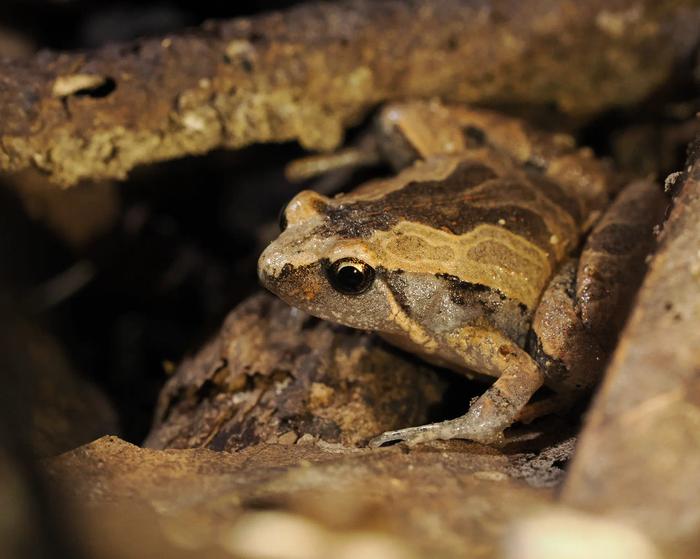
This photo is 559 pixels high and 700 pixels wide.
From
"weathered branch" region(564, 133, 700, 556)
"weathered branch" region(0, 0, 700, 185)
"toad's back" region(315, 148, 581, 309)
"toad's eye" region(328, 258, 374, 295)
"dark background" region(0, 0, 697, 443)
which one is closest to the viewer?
"weathered branch" region(564, 133, 700, 556)

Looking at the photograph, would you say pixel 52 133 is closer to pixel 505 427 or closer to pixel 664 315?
pixel 505 427

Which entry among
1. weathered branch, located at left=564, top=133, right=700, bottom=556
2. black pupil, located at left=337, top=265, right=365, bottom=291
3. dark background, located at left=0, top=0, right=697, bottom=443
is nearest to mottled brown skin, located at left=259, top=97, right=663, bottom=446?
black pupil, located at left=337, top=265, right=365, bottom=291

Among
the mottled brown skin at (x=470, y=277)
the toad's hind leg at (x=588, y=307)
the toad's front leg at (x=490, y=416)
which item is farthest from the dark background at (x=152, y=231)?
the toad's front leg at (x=490, y=416)

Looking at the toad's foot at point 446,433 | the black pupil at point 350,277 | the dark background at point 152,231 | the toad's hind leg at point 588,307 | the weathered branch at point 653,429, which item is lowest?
the weathered branch at point 653,429

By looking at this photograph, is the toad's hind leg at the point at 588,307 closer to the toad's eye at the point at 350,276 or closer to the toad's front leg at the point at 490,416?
the toad's front leg at the point at 490,416

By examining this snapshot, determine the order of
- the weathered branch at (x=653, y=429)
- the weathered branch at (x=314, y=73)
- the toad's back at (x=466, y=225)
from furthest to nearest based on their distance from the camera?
the weathered branch at (x=314, y=73) < the toad's back at (x=466, y=225) < the weathered branch at (x=653, y=429)

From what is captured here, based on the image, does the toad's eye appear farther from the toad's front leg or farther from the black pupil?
the toad's front leg

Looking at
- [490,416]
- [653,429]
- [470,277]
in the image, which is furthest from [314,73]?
[653,429]
